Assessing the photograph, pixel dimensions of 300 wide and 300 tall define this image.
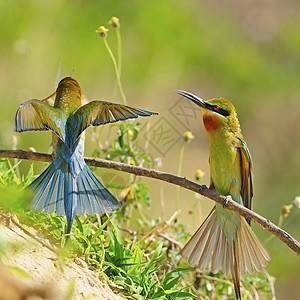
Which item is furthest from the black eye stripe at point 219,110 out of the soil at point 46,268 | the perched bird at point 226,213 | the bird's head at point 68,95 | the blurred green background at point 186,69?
the blurred green background at point 186,69

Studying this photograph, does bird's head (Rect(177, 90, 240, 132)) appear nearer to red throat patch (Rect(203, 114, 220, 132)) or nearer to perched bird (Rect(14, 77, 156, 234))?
red throat patch (Rect(203, 114, 220, 132))

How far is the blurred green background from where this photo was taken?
4.70 m

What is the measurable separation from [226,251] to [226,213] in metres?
0.13

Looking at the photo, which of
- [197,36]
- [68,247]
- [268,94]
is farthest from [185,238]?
[197,36]

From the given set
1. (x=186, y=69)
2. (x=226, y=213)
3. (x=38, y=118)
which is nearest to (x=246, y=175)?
(x=226, y=213)

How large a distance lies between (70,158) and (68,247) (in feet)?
0.86

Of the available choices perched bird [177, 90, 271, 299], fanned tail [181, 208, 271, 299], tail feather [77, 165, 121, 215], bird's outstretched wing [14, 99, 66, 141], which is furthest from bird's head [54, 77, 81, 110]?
fanned tail [181, 208, 271, 299]

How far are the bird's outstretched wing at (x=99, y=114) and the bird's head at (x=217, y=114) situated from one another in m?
0.47

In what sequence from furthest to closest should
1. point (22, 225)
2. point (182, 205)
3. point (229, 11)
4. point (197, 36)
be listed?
1. point (229, 11)
2. point (197, 36)
3. point (182, 205)
4. point (22, 225)

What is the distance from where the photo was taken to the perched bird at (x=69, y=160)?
2.02 meters

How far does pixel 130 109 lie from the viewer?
2.00m

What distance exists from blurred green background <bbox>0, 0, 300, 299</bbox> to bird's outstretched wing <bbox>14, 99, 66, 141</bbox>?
1.97 meters

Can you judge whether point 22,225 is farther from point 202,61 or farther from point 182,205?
point 202,61

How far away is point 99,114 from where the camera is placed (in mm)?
2043
